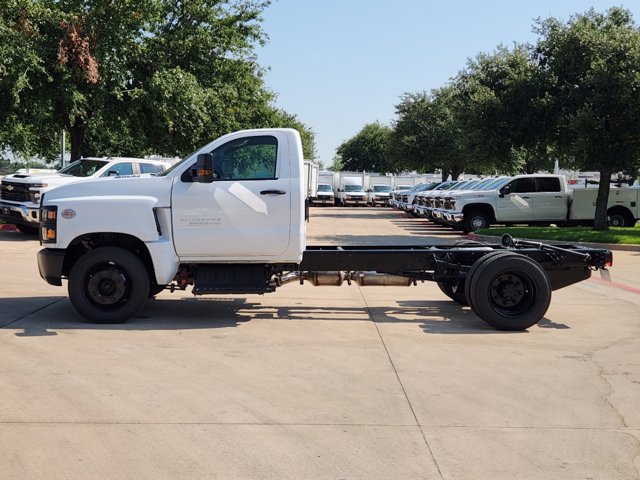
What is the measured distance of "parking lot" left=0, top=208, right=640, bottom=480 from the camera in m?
4.84

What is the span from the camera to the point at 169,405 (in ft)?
19.4

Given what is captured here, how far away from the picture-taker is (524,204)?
2619 centimetres

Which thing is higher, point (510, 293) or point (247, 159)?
point (247, 159)

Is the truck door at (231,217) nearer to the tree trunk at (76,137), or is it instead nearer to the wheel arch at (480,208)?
the wheel arch at (480,208)

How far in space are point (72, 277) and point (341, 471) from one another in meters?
5.32

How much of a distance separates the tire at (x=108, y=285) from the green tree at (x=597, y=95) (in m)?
16.5

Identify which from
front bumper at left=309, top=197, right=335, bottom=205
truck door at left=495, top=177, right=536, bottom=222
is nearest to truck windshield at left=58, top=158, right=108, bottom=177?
truck door at left=495, top=177, right=536, bottom=222

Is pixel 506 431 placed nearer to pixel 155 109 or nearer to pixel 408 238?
pixel 408 238

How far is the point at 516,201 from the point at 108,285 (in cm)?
1942

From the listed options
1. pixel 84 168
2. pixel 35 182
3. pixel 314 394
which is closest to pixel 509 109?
pixel 84 168

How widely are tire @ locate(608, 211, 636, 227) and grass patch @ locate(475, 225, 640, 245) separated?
1497 mm

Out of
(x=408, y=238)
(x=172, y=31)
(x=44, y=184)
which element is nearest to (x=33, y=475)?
(x=44, y=184)

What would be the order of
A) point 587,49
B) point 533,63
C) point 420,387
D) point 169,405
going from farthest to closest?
point 533,63, point 587,49, point 420,387, point 169,405

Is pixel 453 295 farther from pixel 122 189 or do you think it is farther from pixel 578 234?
pixel 578 234
